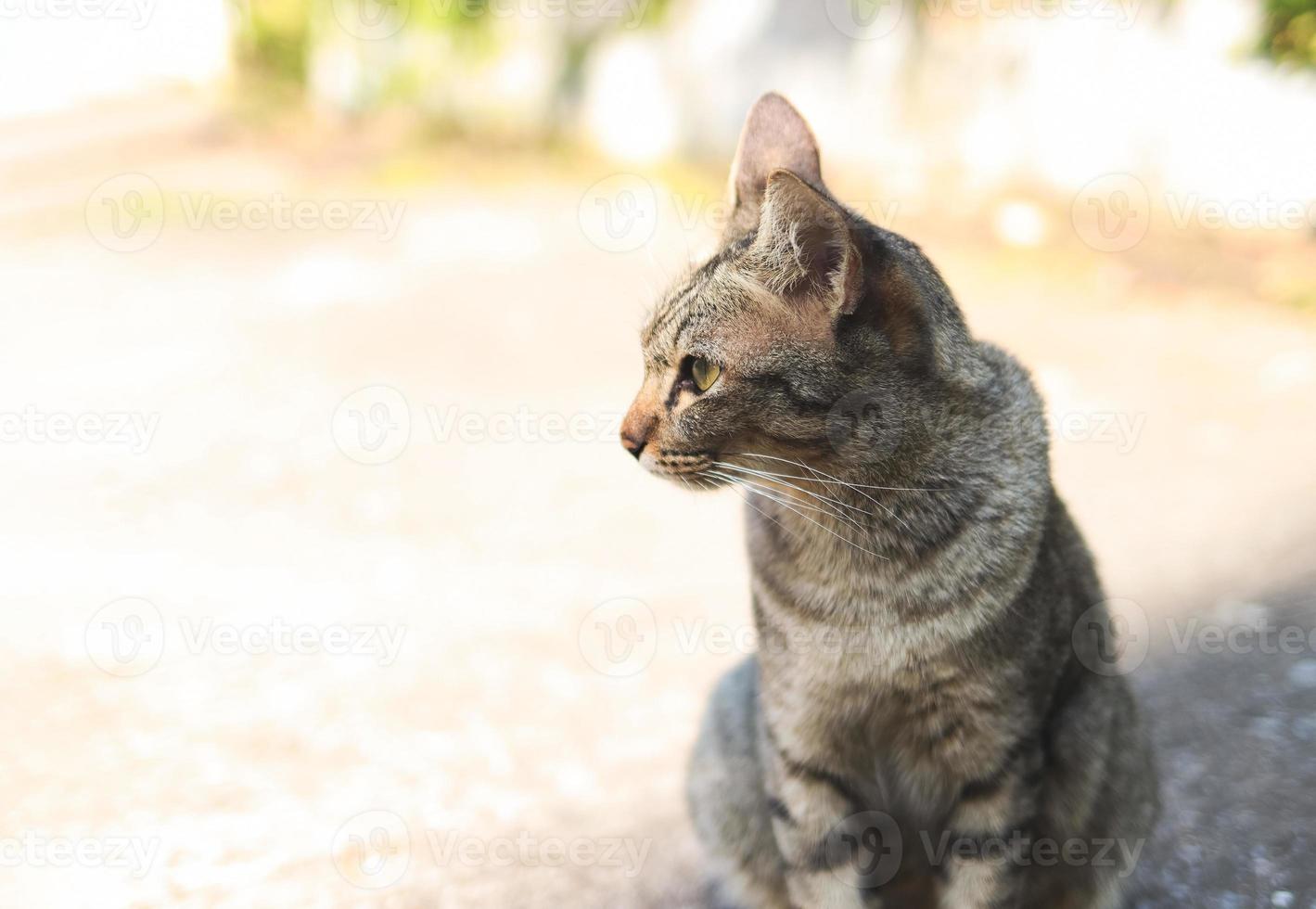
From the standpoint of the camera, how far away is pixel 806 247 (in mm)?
2385

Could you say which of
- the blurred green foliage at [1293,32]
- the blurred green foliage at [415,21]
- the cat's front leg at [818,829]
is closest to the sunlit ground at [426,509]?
the cat's front leg at [818,829]

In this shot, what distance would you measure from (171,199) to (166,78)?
11.3 feet

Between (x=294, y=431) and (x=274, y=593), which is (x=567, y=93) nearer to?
(x=294, y=431)

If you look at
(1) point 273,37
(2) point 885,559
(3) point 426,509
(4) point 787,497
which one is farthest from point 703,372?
(1) point 273,37

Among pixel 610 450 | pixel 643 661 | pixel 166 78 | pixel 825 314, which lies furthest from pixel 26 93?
pixel 825 314

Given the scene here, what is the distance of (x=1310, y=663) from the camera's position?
12.7ft

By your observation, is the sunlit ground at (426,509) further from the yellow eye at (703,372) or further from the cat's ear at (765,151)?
the yellow eye at (703,372)

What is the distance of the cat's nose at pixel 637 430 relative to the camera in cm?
255

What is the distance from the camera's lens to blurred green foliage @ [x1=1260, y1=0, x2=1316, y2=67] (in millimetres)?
5234

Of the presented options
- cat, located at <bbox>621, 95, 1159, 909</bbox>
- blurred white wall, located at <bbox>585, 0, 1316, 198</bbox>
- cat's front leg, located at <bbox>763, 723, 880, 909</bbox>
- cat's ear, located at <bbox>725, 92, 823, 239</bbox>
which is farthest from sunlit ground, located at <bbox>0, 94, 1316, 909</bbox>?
cat's front leg, located at <bbox>763, 723, 880, 909</bbox>

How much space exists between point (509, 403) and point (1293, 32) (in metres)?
4.43

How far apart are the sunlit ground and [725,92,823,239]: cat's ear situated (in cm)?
33

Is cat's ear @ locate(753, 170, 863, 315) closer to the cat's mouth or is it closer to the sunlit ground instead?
the cat's mouth

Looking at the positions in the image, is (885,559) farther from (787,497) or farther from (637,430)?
(637,430)
